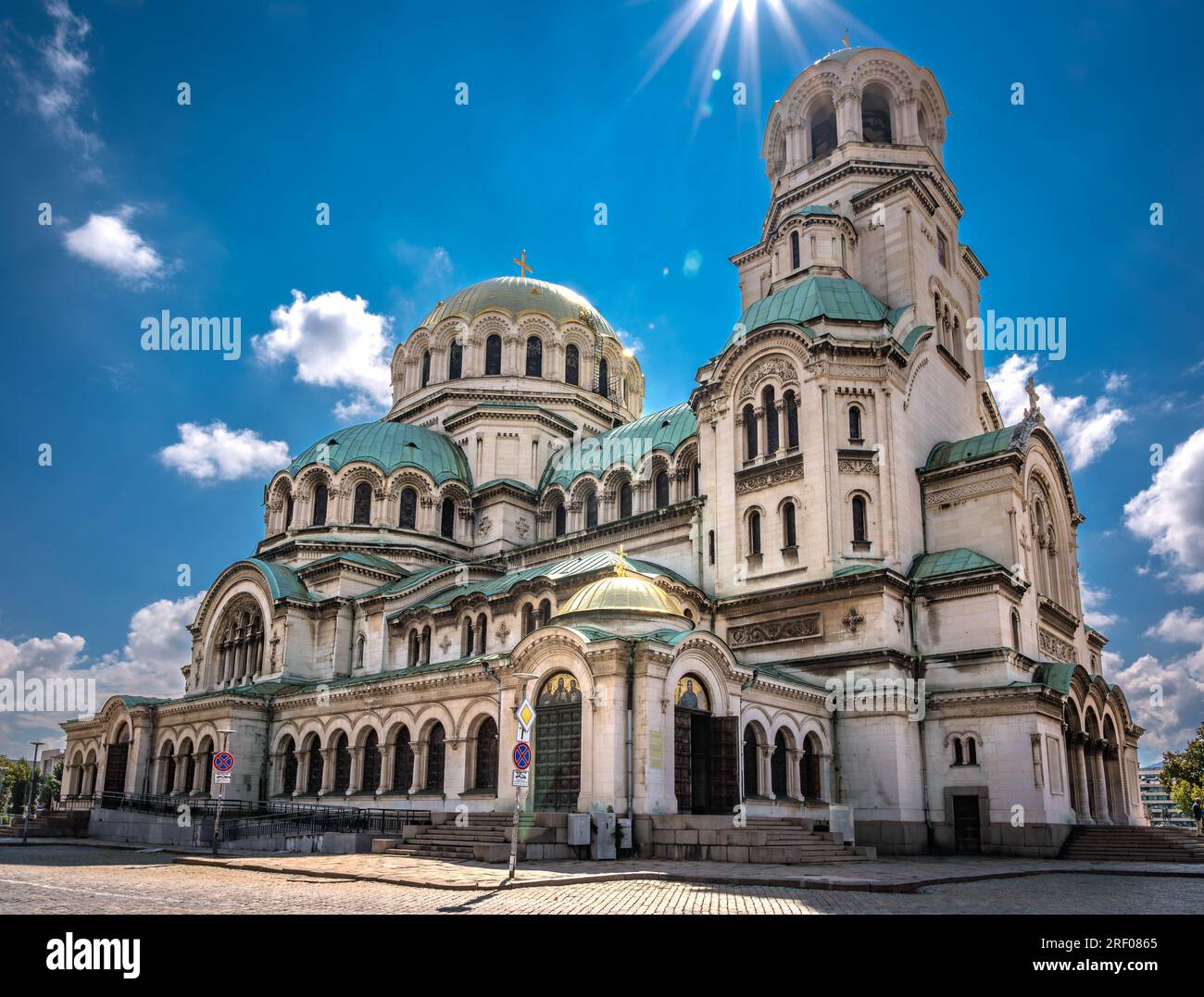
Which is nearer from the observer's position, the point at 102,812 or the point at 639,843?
the point at 639,843

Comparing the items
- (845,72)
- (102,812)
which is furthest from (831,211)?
(102,812)

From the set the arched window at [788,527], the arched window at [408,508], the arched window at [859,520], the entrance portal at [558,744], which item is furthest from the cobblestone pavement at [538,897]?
the arched window at [408,508]

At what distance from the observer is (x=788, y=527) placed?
34312 millimetres

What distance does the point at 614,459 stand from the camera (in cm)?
4431

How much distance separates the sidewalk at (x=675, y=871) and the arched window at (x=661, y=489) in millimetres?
19029

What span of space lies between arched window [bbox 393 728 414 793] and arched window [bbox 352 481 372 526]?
14062 millimetres

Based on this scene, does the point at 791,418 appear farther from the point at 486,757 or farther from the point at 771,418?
the point at 486,757

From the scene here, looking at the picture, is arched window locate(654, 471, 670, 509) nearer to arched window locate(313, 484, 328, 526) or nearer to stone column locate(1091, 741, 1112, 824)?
arched window locate(313, 484, 328, 526)

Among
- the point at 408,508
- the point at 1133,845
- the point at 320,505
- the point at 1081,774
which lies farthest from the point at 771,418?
the point at 320,505

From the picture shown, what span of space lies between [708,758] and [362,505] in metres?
25.8

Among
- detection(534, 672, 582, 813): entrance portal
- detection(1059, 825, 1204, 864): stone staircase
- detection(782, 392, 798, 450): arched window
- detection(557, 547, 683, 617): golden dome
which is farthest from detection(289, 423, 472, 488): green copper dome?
detection(1059, 825, 1204, 864): stone staircase

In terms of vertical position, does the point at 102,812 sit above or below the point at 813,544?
below
